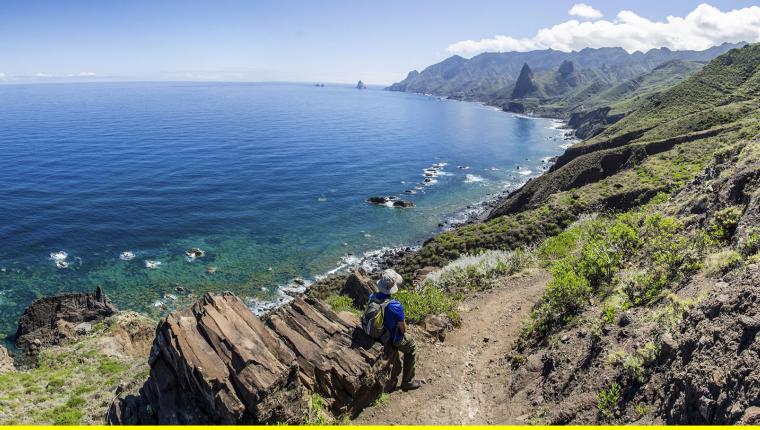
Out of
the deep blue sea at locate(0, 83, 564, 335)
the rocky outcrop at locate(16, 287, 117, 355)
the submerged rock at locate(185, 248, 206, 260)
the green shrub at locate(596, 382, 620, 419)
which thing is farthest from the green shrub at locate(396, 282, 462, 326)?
the submerged rock at locate(185, 248, 206, 260)

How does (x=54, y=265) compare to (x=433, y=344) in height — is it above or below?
below

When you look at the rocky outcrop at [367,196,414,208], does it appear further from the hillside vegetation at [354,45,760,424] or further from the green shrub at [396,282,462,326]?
the green shrub at [396,282,462,326]

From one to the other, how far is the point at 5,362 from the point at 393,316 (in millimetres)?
31112

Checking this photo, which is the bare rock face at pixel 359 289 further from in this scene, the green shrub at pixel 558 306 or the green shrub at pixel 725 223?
the green shrub at pixel 725 223

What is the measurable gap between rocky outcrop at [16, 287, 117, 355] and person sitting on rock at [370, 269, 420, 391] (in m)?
31.7

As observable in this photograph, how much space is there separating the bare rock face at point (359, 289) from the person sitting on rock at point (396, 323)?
704cm

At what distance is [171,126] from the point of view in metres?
143

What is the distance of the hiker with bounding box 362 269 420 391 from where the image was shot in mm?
12539

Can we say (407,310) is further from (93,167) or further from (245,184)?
(93,167)

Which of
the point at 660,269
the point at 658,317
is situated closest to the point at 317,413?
the point at 658,317

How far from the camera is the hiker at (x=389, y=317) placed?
41.1ft

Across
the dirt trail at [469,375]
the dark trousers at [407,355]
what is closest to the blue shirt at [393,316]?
the dark trousers at [407,355]

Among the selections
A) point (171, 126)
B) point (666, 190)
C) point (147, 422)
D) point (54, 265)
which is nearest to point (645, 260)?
point (147, 422)

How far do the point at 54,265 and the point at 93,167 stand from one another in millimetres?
46901
